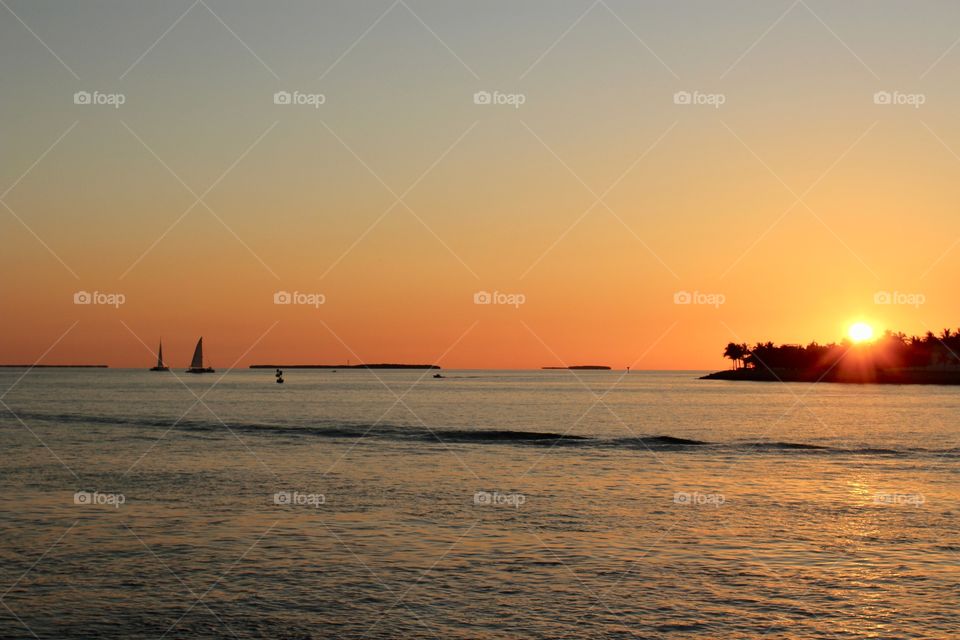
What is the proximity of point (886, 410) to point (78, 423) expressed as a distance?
8424 centimetres

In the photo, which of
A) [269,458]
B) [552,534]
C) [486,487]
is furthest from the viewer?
[269,458]

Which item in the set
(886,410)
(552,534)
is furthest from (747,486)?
(886,410)

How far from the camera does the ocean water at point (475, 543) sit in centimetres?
1619

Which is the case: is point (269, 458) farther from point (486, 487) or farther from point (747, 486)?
point (747, 486)

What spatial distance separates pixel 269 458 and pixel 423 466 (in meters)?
8.51

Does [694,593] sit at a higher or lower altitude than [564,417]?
lower

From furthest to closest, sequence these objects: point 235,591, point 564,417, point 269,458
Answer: point 564,417 → point 269,458 → point 235,591

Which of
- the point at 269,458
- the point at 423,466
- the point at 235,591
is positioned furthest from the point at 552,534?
the point at 269,458

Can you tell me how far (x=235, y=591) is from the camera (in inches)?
707

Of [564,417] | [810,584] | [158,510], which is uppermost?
[564,417]

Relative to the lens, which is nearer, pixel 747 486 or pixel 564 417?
pixel 747 486

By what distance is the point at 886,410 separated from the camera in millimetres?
101062

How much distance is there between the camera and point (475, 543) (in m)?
22.6

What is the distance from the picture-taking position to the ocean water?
1619 centimetres
